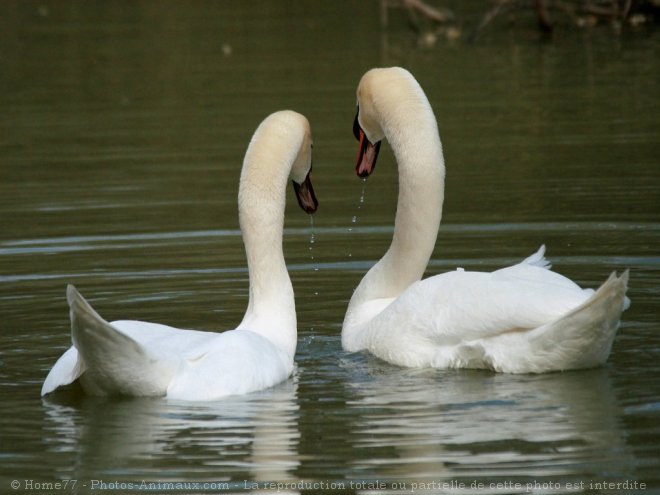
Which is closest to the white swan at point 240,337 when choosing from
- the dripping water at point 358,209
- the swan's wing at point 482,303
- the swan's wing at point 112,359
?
the swan's wing at point 112,359

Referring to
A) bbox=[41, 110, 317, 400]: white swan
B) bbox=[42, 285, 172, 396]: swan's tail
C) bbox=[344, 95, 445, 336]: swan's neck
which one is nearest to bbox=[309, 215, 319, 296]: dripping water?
bbox=[344, 95, 445, 336]: swan's neck

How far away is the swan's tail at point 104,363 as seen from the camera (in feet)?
19.8

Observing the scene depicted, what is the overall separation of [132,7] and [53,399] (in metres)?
30.7

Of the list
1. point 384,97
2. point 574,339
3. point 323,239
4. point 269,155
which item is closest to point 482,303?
point 574,339

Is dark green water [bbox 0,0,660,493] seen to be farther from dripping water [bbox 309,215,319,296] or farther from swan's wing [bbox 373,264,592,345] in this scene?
swan's wing [bbox 373,264,592,345]

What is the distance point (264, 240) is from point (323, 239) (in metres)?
3.31

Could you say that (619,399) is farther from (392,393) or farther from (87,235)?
(87,235)

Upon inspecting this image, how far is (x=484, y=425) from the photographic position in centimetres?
611

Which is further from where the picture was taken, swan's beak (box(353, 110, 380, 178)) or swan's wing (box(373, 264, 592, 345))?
swan's beak (box(353, 110, 380, 178))

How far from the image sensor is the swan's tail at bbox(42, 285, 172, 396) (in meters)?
6.04

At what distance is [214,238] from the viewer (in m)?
11.2

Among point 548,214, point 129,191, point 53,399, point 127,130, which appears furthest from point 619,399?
point 127,130

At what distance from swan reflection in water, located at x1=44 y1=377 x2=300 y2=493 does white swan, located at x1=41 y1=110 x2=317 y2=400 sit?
0.08 m

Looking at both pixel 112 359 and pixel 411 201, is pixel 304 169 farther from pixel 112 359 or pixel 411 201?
pixel 112 359
